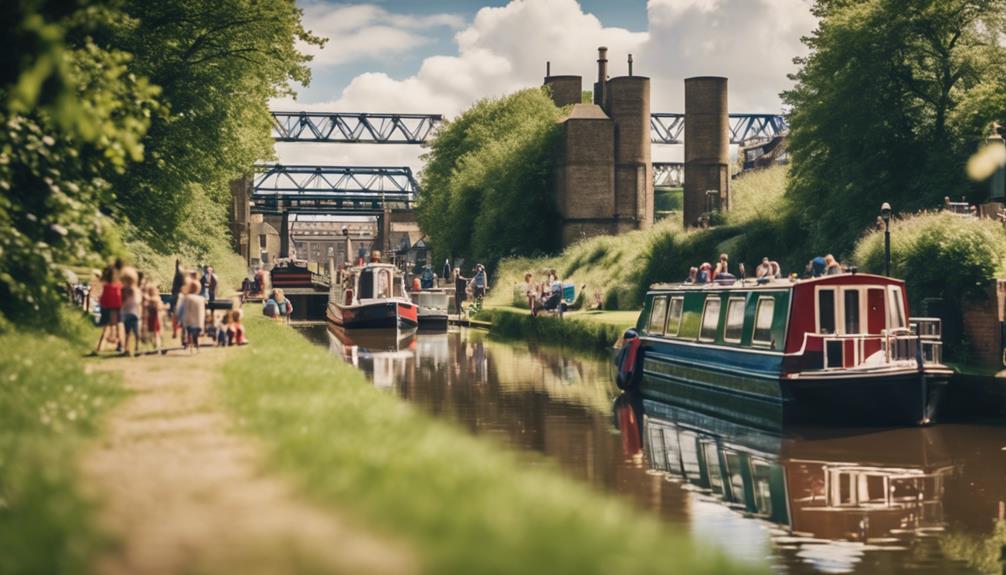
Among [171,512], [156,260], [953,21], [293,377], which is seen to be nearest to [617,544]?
[171,512]

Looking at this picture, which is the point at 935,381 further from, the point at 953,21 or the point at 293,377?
the point at 953,21

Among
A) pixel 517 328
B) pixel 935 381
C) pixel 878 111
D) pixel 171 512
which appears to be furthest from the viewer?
pixel 517 328

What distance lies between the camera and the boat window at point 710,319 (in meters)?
21.0

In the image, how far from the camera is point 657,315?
23906 mm

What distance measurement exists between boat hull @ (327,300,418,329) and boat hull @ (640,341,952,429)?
61.4 ft

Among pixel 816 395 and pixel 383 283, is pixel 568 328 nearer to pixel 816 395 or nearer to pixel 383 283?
pixel 383 283

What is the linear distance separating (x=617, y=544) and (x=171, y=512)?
212cm

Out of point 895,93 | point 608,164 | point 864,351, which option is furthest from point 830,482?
point 608,164

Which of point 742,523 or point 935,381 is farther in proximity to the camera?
point 935,381

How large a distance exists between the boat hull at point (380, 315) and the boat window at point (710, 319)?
1762cm

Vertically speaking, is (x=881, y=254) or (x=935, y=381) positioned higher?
(x=881, y=254)

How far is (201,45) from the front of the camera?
2378 cm

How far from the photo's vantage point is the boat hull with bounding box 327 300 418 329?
3753cm

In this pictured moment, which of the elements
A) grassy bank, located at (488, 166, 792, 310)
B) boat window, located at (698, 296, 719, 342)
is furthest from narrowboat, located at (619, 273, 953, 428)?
grassy bank, located at (488, 166, 792, 310)
